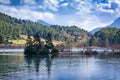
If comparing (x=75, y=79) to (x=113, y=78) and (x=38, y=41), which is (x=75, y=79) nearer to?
(x=113, y=78)

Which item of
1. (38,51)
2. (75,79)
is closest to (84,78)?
(75,79)

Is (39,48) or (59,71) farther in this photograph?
(39,48)

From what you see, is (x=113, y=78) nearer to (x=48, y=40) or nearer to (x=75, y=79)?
(x=75, y=79)

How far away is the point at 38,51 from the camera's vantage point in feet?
582

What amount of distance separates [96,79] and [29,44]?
118 metres

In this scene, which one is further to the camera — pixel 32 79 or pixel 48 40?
pixel 48 40

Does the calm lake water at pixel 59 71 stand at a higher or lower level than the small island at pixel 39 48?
lower

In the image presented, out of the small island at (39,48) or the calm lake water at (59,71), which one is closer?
the calm lake water at (59,71)

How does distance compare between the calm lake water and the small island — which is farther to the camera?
the small island

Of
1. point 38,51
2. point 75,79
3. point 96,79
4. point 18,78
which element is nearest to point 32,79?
point 18,78

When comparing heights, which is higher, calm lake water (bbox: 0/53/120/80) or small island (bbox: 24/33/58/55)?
small island (bbox: 24/33/58/55)

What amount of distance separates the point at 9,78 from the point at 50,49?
375ft

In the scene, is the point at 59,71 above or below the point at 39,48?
below

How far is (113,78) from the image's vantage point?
67.3m
